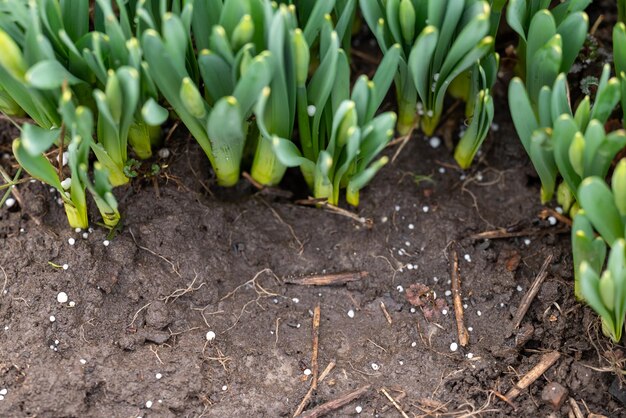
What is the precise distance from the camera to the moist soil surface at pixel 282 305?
6.39 feet

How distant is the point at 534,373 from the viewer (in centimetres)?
200

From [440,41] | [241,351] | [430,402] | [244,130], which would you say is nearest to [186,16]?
[244,130]

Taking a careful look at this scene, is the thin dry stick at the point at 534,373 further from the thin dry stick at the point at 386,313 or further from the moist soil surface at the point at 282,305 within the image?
the thin dry stick at the point at 386,313

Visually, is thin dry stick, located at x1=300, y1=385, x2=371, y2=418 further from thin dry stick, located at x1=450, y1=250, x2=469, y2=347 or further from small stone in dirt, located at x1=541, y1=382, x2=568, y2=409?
small stone in dirt, located at x1=541, y1=382, x2=568, y2=409

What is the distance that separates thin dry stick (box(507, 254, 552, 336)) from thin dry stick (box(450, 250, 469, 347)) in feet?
0.38

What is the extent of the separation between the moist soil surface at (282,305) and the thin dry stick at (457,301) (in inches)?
0.5

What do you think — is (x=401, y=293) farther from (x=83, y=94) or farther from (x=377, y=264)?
(x=83, y=94)

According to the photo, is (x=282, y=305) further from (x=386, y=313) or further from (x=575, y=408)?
(x=575, y=408)

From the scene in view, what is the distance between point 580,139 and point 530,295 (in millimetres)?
503

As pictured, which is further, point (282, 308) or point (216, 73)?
point (282, 308)

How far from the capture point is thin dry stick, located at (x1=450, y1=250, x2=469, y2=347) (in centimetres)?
206

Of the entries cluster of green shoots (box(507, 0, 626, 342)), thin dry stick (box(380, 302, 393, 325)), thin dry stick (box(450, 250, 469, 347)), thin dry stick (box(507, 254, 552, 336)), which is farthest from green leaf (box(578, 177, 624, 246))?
thin dry stick (box(380, 302, 393, 325))

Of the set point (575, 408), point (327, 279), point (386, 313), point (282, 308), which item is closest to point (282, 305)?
point (282, 308)

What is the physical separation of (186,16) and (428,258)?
91cm
